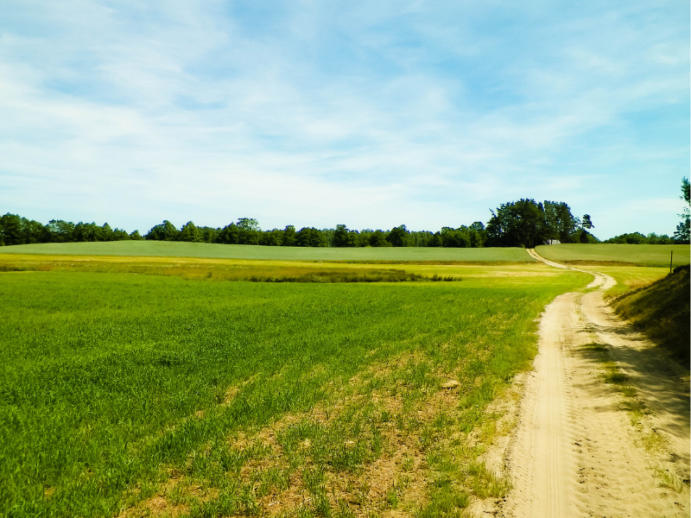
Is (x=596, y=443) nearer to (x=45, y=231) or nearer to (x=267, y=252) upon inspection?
(x=267, y=252)

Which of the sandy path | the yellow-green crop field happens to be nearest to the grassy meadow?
the yellow-green crop field

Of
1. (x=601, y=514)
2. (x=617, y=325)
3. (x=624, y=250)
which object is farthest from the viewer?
(x=624, y=250)

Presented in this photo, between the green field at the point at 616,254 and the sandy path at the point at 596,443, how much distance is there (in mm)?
98401

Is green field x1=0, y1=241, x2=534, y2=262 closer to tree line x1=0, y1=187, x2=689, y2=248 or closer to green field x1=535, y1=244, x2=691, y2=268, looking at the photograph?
green field x1=535, y1=244, x2=691, y2=268

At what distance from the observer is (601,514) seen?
6.40m

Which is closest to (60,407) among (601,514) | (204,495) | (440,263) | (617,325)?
(204,495)

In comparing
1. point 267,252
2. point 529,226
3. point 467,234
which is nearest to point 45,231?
point 267,252

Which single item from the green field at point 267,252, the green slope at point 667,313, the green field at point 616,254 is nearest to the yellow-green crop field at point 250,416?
the green slope at point 667,313

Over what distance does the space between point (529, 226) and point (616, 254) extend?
202ft

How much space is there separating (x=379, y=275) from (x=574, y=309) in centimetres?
3810

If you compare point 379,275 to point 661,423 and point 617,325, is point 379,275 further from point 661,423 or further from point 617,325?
point 661,423

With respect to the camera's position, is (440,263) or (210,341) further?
(440,263)

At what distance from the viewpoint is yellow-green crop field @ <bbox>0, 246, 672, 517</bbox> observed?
6.82 m

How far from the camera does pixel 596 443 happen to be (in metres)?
8.63
